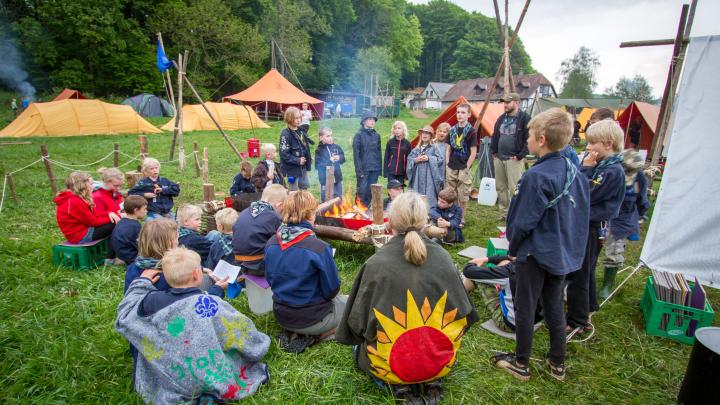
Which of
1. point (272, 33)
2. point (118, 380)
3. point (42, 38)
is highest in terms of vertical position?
point (272, 33)

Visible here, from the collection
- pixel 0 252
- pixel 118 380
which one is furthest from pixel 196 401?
pixel 0 252

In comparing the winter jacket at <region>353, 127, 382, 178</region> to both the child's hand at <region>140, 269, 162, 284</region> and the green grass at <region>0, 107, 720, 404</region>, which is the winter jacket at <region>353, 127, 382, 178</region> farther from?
the child's hand at <region>140, 269, 162, 284</region>

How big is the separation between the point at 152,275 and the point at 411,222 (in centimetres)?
182

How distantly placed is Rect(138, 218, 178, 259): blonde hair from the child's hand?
0.58ft

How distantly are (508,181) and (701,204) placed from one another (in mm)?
2985

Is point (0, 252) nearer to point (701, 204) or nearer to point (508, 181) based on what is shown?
point (508, 181)

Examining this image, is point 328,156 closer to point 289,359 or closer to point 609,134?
point 289,359

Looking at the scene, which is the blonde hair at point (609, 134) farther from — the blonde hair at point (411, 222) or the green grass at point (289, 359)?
the blonde hair at point (411, 222)

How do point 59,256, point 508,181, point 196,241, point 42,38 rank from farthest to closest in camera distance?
point 42,38 < point 508,181 < point 59,256 < point 196,241

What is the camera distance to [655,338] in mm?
3408

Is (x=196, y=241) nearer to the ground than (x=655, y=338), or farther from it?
farther from it

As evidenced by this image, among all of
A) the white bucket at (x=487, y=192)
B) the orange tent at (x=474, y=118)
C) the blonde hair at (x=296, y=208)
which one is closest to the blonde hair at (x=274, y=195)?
the blonde hair at (x=296, y=208)

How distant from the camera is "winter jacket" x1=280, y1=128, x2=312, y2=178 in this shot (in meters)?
6.29

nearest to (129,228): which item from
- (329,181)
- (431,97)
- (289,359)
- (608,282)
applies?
(289,359)
